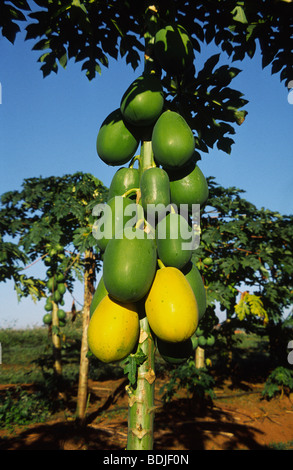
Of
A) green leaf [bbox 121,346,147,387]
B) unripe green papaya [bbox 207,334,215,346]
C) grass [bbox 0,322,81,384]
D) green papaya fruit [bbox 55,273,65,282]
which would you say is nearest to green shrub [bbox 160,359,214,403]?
unripe green papaya [bbox 207,334,215,346]

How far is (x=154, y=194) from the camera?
1.38 meters

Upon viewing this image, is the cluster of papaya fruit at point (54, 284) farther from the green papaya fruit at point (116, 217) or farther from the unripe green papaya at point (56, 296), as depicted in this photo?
the green papaya fruit at point (116, 217)

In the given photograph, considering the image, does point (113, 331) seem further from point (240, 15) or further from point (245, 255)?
point (245, 255)

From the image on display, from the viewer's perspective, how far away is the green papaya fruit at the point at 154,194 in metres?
1.39

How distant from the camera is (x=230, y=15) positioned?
245 centimetres

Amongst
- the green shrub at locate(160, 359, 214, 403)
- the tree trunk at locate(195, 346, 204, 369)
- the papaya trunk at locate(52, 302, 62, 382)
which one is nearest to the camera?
the green shrub at locate(160, 359, 214, 403)

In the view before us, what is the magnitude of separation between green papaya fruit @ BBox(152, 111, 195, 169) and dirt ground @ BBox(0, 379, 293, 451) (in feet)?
16.7

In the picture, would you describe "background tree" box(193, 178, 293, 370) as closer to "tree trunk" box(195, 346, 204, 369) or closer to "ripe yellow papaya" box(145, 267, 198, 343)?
"tree trunk" box(195, 346, 204, 369)

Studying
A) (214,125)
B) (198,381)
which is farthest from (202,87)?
(198,381)

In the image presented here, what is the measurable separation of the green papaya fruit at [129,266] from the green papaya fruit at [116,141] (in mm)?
512

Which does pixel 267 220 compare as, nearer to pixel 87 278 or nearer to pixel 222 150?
pixel 87 278

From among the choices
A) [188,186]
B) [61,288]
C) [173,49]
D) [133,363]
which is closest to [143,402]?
[133,363]

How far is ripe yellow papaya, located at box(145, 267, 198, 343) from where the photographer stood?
3.85 feet

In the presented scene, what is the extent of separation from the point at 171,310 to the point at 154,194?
51 cm
